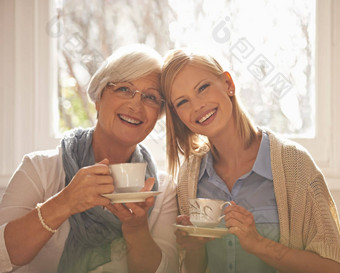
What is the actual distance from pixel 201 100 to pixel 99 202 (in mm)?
Result: 533

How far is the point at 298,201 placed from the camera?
154cm

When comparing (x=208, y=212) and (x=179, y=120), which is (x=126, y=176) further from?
(x=179, y=120)

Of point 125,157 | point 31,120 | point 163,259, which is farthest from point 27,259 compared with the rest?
point 31,120

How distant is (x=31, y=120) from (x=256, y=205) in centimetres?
133

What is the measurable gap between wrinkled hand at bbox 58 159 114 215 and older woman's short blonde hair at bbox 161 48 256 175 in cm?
49

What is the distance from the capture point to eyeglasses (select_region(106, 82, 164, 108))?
171 centimetres

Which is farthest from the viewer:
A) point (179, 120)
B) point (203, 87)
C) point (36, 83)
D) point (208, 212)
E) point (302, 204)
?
point (36, 83)

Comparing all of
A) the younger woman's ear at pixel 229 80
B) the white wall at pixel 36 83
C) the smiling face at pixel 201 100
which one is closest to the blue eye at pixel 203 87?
the smiling face at pixel 201 100

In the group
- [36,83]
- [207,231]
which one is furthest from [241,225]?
[36,83]

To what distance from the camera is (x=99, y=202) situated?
133cm

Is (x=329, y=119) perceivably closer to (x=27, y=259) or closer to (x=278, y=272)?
(x=278, y=272)

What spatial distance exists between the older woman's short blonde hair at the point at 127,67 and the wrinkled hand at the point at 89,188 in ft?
1.52

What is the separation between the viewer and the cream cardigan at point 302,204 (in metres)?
1.46

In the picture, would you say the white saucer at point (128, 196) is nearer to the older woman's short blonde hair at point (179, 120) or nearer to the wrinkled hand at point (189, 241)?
the wrinkled hand at point (189, 241)
